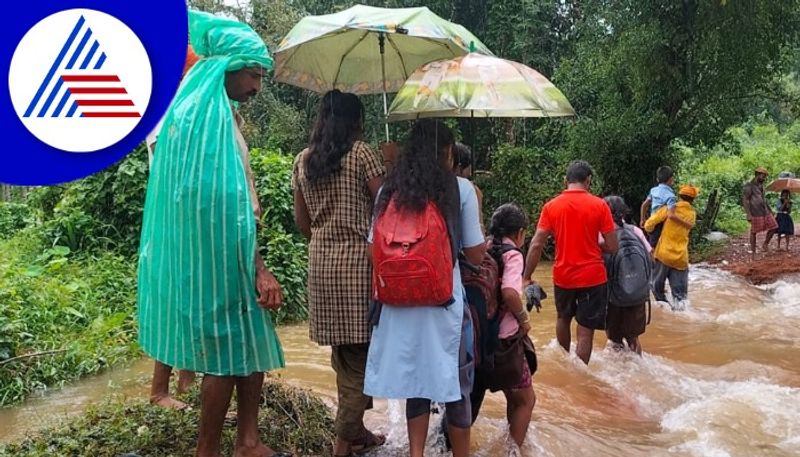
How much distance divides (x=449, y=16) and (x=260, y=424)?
1650cm

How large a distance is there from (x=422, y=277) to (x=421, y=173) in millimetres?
467

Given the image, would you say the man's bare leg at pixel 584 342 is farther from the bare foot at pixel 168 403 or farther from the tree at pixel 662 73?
the tree at pixel 662 73

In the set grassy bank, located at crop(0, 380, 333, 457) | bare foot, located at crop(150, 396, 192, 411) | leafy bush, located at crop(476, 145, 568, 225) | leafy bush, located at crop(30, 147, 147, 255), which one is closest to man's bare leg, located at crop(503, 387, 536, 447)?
grassy bank, located at crop(0, 380, 333, 457)

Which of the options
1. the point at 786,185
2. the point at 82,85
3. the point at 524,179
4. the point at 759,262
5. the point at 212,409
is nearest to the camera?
the point at 82,85

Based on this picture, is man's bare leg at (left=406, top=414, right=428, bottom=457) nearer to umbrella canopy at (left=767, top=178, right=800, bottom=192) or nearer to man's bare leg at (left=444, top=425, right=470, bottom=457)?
man's bare leg at (left=444, top=425, right=470, bottom=457)

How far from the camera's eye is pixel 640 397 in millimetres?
5633

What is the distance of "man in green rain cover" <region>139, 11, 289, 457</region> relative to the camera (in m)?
2.75

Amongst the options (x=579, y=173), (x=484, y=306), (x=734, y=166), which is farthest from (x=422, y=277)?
(x=734, y=166)

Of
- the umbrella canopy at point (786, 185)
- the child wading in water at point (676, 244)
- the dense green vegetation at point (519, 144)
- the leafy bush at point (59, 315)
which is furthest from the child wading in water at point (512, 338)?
the umbrella canopy at point (786, 185)

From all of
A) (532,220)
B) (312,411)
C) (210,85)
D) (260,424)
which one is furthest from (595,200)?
(532,220)

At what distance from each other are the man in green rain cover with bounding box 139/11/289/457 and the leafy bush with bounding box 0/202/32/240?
846cm

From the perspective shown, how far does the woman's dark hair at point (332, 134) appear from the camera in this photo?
3.21 m

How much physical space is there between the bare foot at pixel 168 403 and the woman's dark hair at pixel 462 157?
6.21 feet

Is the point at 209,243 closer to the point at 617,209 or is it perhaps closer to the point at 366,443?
the point at 366,443
